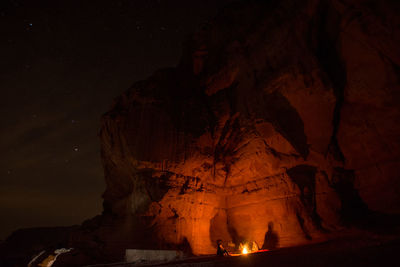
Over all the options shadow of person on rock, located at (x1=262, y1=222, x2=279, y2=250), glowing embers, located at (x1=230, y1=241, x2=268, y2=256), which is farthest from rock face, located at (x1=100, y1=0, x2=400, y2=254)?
glowing embers, located at (x1=230, y1=241, x2=268, y2=256)

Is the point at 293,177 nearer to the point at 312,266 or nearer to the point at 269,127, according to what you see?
the point at 269,127

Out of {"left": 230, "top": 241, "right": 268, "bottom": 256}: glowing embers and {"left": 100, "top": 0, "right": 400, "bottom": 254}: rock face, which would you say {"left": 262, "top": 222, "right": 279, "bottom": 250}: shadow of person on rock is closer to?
{"left": 100, "top": 0, "right": 400, "bottom": 254}: rock face

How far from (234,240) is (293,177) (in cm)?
425

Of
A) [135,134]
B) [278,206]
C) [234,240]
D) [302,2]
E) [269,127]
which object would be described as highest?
[302,2]

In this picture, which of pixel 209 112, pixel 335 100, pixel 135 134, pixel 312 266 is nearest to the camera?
pixel 312 266

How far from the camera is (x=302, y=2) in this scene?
1162 centimetres

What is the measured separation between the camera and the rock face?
9.66 metres

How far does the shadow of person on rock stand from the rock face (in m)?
0.06

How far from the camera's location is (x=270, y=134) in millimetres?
11656

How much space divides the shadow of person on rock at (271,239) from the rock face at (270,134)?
63mm

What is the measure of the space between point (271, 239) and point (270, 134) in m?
4.55

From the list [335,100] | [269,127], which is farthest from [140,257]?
[335,100]

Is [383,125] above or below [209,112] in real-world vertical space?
below

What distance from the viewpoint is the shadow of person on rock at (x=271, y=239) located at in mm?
10352
